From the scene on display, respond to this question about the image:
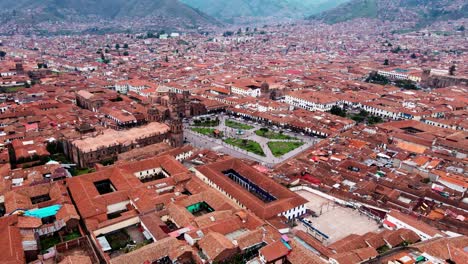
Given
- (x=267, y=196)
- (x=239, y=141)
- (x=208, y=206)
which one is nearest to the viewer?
(x=208, y=206)

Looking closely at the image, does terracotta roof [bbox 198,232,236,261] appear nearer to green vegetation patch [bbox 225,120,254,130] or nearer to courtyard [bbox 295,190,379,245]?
courtyard [bbox 295,190,379,245]

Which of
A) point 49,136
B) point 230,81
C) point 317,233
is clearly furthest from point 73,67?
point 317,233

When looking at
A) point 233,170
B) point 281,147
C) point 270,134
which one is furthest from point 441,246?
point 270,134

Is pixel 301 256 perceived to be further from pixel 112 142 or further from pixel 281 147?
pixel 112 142

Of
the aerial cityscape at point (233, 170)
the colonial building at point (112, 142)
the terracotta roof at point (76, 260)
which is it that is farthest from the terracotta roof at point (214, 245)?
the colonial building at point (112, 142)

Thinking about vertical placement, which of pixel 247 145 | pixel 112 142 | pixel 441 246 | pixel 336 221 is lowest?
pixel 247 145

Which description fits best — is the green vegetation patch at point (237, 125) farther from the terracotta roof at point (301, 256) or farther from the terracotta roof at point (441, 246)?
the terracotta roof at point (441, 246)

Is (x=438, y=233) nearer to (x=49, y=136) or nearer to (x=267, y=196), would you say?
(x=267, y=196)
